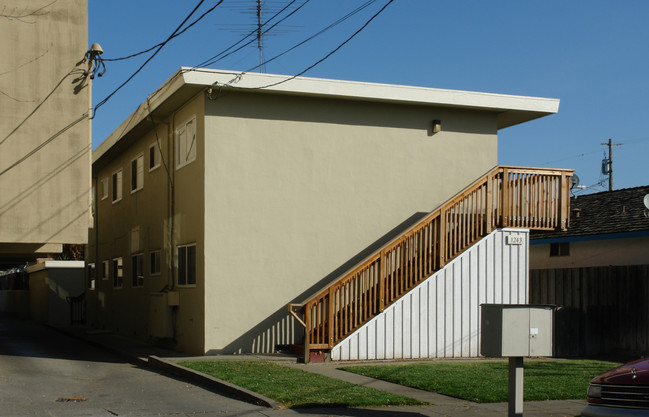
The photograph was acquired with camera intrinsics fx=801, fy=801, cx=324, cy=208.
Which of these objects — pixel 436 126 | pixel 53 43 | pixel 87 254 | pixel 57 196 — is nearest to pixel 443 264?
pixel 436 126

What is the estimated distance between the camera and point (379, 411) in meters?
10.4

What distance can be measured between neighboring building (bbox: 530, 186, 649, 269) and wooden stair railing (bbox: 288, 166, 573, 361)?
5.32 feet

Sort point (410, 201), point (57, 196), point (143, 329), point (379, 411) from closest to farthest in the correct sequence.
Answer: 1. point (379, 411)
2. point (57, 196)
3. point (410, 201)
4. point (143, 329)

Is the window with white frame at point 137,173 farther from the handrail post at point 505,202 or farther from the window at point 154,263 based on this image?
the handrail post at point 505,202

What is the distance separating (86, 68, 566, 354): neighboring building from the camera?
17.7 m

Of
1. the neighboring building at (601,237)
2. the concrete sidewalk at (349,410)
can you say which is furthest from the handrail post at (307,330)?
the neighboring building at (601,237)

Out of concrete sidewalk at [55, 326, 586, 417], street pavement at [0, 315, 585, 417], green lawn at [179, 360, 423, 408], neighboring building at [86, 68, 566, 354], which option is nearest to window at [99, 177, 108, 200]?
A: neighboring building at [86, 68, 566, 354]

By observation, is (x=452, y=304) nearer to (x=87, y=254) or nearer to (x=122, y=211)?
(x=122, y=211)

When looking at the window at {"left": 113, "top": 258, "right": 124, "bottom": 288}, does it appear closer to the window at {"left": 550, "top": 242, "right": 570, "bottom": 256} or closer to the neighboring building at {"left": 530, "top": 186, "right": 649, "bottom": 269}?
the neighboring building at {"left": 530, "top": 186, "right": 649, "bottom": 269}

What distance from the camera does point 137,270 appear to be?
962 inches

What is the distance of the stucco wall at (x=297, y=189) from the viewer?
1767 cm

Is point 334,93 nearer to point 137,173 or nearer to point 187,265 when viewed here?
point 187,265

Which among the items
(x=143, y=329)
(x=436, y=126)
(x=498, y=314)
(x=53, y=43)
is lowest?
(x=143, y=329)

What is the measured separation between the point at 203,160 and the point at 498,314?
9832mm
